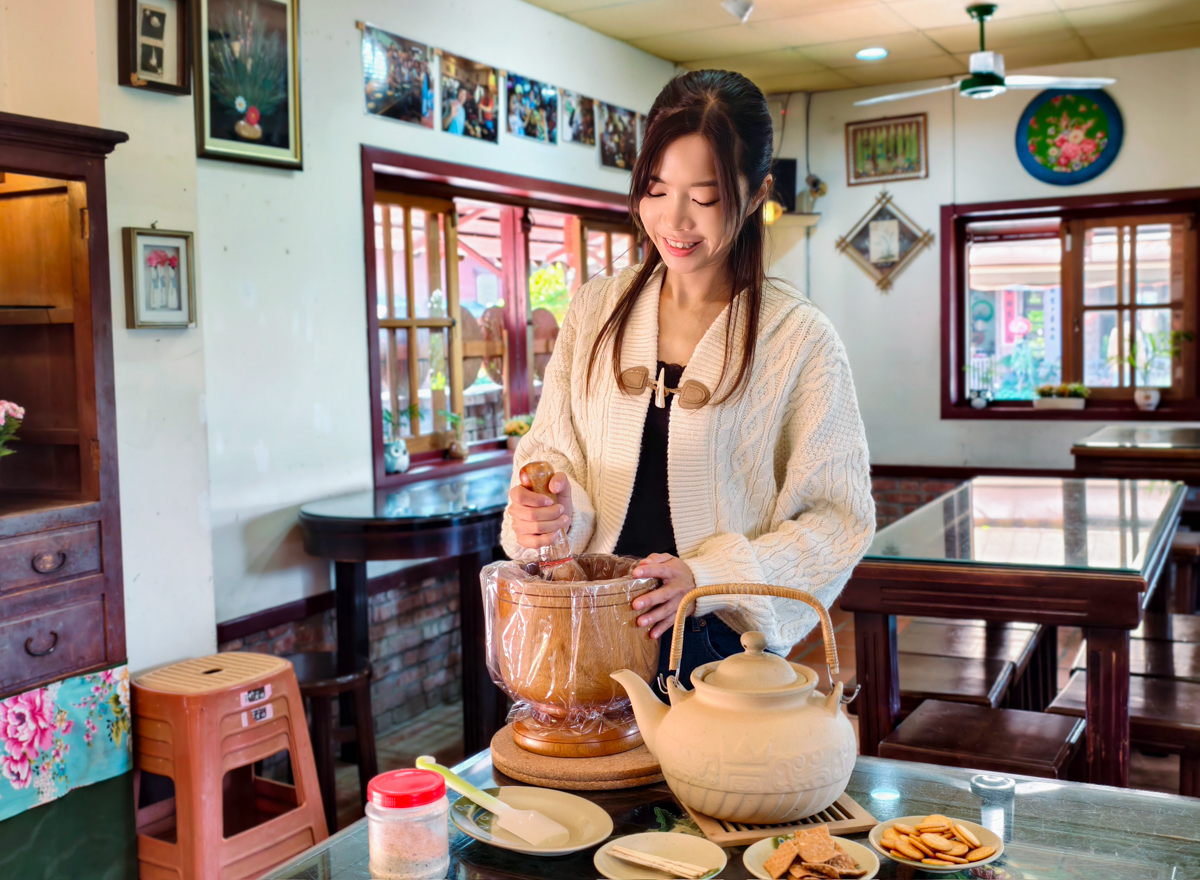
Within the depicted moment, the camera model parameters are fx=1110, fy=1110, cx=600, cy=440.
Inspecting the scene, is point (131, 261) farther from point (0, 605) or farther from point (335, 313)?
point (335, 313)

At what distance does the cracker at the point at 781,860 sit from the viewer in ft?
3.47

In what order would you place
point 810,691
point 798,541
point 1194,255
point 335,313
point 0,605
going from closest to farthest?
1. point 810,691
2. point 798,541
3. point 0,605
4. point 335,313
5. point 1194,255

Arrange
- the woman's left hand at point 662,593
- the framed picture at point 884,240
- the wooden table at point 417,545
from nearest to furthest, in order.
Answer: the woman's left hand at point 662,593 < the wooden table at point 417,545 < the framed picture at point 884,240

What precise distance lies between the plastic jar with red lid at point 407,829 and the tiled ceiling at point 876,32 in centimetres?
454

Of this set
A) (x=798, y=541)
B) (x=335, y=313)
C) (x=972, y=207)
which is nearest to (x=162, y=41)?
(x=335, y=313)

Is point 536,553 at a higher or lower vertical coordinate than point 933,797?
higher

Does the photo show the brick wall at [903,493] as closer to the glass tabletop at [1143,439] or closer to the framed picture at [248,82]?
the glass tabletop at [1143,439]

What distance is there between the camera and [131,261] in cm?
278

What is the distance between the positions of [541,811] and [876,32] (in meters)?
5.31

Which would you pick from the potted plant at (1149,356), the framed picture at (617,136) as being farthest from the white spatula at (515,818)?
the potted plant at (1149,356)

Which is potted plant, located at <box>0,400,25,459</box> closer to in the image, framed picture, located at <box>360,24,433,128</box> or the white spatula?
the white spatula

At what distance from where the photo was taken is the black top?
1.58m

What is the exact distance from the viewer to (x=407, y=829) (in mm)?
1060

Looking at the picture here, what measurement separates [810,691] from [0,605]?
1995mm
